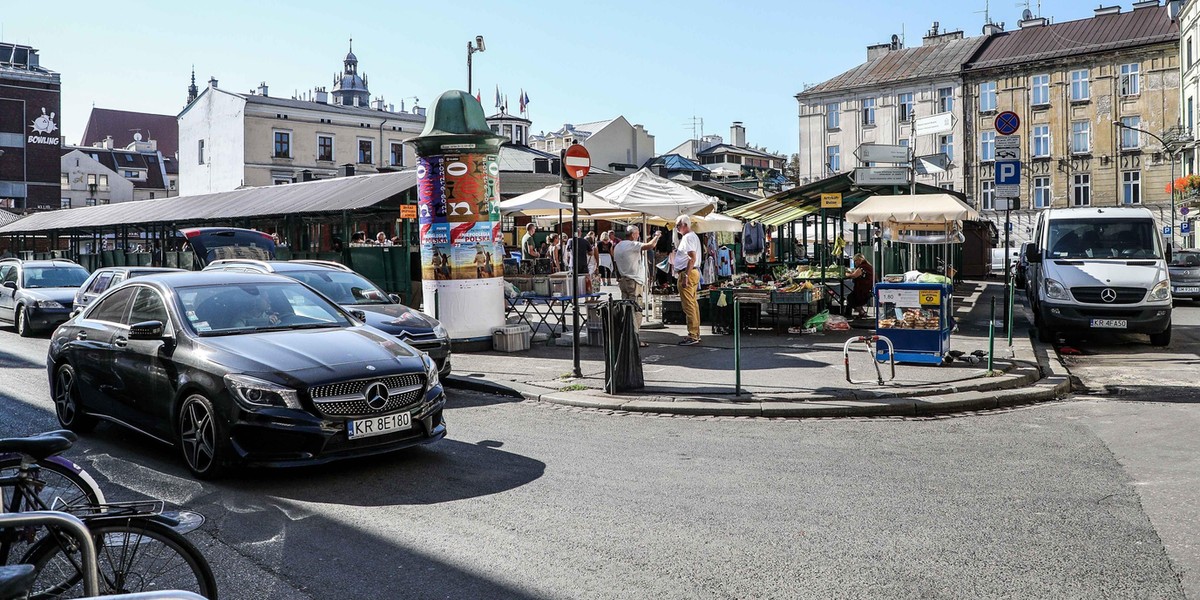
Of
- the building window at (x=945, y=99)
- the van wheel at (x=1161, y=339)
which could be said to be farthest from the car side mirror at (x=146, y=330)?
the building window at (x=945, y=99)

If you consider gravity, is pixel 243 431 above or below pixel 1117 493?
above

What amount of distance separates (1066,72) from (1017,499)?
59.4 metres

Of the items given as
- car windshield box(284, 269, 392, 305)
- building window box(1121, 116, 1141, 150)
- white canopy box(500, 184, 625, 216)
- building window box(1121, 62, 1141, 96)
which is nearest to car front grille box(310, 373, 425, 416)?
car windshield box(284, 269, 392, 305)

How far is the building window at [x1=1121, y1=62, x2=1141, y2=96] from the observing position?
5591 centimetres

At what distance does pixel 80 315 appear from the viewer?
931 centimetres

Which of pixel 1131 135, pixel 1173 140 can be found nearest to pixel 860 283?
pixel 1173 140

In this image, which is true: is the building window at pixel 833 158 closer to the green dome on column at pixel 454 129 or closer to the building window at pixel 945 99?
the building window at pixel 945 99

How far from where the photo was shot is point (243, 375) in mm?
6977

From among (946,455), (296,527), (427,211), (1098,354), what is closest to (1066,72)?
(1098,354)

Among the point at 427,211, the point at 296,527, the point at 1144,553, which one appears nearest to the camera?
the point at 1144,553

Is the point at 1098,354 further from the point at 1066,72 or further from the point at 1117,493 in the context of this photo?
the point at 1066,72

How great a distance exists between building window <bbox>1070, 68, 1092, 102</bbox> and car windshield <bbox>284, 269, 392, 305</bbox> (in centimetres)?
5554

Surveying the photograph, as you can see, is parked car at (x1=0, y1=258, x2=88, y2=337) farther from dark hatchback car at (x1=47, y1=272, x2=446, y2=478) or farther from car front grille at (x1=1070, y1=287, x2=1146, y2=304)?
car front grille at (x1=1070, y1=287, x2=1146, y2=304)

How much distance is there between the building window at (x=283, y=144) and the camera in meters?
67.2
